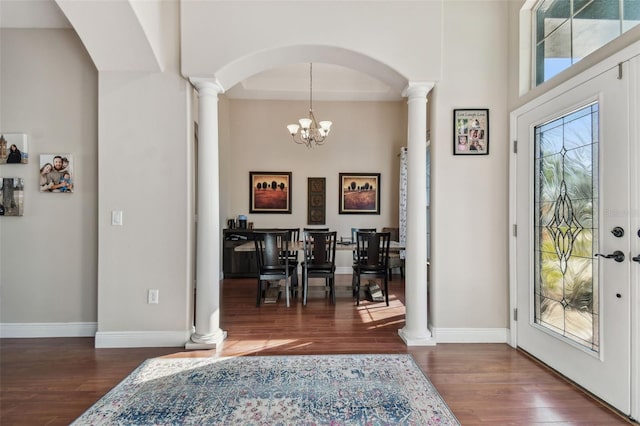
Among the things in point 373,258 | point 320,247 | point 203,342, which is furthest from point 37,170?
point 373,258

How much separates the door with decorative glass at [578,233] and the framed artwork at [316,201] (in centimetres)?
378

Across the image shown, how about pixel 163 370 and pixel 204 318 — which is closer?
pixel 163 370

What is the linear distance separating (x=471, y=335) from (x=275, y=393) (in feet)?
6.21

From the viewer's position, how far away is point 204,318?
9.08 ft

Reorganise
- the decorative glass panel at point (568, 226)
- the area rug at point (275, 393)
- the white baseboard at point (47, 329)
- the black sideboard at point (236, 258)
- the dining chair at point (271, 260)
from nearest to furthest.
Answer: the area rug at point (275, 393) < the decorative glass panel at point (568, 226) < the white baseboard at point (47, 329) < the dining chair at point (271, 260) < the black sideboard at point (236, 258)

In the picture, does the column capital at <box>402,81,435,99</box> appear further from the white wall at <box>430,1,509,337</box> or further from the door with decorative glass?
the door with decorative glass

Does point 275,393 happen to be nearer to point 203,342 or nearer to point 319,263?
point 203,342

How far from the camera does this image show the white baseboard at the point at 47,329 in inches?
116

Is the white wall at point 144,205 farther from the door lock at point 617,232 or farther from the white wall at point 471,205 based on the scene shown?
the door lock at point 617,232

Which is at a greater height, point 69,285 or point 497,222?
point 497,222

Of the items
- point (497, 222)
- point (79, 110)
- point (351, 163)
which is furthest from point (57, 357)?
point (351, 163)

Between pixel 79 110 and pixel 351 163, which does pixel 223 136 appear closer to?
pixel 351 163

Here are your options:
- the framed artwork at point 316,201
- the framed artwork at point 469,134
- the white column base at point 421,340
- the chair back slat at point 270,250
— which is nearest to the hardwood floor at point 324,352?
the white column base at point 421,340

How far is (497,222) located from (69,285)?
411cm
